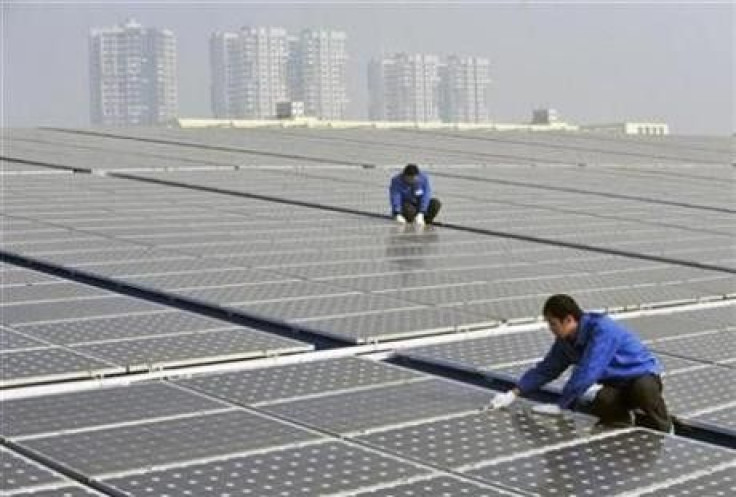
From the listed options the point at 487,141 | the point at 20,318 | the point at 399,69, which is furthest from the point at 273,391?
the point at 399,69

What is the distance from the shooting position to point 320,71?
132m

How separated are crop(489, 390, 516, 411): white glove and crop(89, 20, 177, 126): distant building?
346ft

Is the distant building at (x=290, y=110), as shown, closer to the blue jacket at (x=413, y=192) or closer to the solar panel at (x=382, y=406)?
the blue jacket at (x=413, y=192)

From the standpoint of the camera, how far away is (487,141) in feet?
120

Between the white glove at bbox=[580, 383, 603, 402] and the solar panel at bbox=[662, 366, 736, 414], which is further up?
the white glove at bbox=[580, 383, 603, 402]

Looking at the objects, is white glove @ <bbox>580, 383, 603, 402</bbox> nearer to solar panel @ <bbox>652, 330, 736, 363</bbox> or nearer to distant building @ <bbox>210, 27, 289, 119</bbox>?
solar panel @ <bbox>652, 330, 736, 363</bbox>

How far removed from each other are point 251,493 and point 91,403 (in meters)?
2.08

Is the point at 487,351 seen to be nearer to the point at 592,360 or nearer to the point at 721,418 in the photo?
the point at 592,360

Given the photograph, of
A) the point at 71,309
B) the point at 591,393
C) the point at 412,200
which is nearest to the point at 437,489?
the point at 591,393

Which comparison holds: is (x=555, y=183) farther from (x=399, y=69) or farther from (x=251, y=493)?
(x=399, y=69)

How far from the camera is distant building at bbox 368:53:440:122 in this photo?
12762cm

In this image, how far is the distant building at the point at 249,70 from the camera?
12275 centimetres

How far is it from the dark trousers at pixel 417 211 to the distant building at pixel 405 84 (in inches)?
4273

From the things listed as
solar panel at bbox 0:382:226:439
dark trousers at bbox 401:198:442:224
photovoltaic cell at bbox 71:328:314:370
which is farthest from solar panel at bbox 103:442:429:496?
dark trousers at bbox 401:198:442:224
